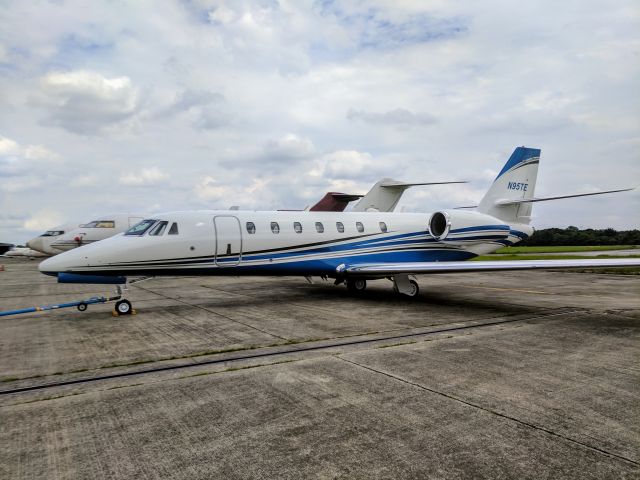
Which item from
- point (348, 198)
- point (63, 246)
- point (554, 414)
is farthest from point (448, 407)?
point (63, 246)

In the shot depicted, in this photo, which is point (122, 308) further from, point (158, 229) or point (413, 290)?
point (413, 290)

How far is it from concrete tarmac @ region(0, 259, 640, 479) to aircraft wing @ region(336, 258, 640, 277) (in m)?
1.17

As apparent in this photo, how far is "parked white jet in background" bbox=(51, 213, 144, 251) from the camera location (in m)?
24.5

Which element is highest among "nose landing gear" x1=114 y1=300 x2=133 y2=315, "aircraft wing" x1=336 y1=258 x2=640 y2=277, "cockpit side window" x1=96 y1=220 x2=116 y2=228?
"cockpit side window" x1=96 y1=220 x2=116 y2=228

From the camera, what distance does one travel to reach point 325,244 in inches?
502

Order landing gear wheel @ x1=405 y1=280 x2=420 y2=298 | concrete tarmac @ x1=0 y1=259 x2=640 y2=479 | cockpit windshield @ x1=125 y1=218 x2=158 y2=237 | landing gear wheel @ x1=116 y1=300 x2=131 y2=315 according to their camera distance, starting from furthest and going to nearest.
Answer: landing gear wheel @ x1=405 y1=280 x2=420 y2=298 → cockpit windshield @ x1=125 y1=218 x2=158 y2=237 → landing gear wheel @ x1=116 y1=300 x2=131 y2=315 → concrete tarmac @ x1=0 y1=259 x2=640 y2=479

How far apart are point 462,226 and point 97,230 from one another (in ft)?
65.5

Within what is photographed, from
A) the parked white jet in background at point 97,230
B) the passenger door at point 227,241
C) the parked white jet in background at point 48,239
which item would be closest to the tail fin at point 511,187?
the passenger door at point 227,241

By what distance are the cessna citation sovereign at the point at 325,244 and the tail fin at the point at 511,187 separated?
1.5 inches

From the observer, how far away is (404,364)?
223 inches

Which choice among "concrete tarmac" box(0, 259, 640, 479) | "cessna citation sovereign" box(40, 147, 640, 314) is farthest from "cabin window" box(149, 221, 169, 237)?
"concrete tarmac" box(0, 259, 640, 479)

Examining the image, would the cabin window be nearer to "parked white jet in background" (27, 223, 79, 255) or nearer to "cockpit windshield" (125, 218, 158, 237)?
"cockpit windshield" (125, 218, 158, 237)

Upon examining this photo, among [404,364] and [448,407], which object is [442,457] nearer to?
[448,407]

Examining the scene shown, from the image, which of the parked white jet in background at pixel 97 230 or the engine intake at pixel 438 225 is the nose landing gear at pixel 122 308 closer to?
the engine intake at pixel 438 225
